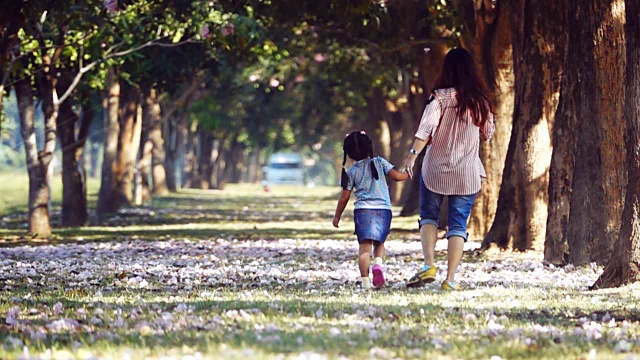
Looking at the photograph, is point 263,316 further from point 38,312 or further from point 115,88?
point 115,88

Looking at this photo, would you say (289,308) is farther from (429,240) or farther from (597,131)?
(597,131)

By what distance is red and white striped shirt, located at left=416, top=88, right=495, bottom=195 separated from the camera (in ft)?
41.4

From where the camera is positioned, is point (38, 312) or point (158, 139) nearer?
point (38, 312)

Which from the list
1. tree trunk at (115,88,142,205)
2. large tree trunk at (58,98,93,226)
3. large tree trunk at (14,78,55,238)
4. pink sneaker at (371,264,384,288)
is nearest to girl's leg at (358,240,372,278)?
pink sneaker at (371,264,384,288)

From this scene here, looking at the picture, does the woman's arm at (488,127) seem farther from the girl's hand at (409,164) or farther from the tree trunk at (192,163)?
the tree trunk at (192,163)

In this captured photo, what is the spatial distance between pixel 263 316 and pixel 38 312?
6.02 ft

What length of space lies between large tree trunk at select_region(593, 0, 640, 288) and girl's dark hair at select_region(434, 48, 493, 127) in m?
1.32

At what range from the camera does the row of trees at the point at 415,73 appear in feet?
51.1

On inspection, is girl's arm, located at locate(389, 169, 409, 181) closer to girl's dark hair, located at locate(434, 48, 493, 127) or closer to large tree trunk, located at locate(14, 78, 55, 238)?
girl's dark hair, located at locate(434, 48, 493, 127)

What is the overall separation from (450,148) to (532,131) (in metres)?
6.75

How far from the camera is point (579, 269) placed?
50.9 ft

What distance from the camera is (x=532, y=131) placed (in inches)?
756

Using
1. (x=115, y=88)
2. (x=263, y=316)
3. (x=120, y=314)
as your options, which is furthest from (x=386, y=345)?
(x=115, y=88)

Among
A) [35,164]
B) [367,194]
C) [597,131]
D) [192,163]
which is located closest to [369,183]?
[367,194]
